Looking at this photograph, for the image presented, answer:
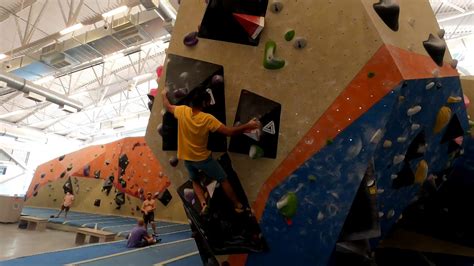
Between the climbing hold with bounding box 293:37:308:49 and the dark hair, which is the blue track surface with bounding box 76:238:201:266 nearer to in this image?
the dark hair

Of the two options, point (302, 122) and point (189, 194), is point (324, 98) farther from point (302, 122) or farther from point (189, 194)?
point (189, 194)

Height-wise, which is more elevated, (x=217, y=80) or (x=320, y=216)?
(x=217, y=80)

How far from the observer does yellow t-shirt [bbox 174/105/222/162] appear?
111 inches

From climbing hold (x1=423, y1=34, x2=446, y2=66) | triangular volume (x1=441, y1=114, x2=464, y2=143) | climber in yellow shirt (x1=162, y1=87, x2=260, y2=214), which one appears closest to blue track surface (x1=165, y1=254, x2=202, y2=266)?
climber in yellow shirt (x1=162, y1=87, x2=260, y2=214)

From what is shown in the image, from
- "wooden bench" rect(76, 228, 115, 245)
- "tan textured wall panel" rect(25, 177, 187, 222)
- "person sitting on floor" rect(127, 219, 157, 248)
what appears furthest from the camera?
"tan textured wall panel" rect(25, 177, 187, 222)

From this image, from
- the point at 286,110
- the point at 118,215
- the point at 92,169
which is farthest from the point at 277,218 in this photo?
the point at 92,169

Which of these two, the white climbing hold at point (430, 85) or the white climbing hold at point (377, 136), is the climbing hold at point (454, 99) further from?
the white climbing hold at point (377, 136)

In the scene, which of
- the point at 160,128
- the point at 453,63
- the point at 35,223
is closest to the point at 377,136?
the point at 453,63

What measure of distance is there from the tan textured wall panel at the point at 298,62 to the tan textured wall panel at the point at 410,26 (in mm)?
120

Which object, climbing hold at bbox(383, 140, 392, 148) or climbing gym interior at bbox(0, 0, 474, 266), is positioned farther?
climbing hold at bbox(383, 140, 392, 148)

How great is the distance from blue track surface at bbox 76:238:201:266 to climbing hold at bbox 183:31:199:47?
356 centimetres

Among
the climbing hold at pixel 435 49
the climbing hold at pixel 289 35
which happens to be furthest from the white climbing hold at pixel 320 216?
the climbing hold at pixel 435 49

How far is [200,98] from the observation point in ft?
9.75

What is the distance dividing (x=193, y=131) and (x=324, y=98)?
1.19 meters
